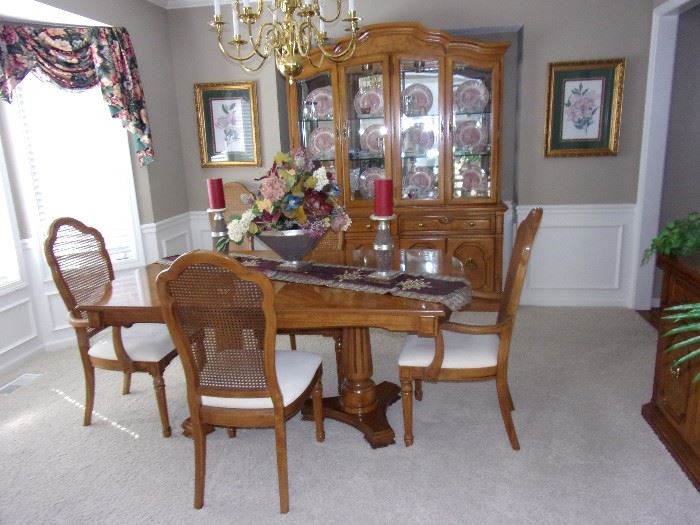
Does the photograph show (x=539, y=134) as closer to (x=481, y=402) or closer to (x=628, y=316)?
(x=628, y=316)

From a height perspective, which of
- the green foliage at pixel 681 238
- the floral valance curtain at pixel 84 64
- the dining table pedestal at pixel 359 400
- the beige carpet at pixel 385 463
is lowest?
the beige carpet at pixel 385 463

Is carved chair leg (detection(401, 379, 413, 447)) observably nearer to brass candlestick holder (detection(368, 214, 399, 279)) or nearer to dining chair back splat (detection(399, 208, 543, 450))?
dining chair back splat (detection(399, 208, 543, 450))

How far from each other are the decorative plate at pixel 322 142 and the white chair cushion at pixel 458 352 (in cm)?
203

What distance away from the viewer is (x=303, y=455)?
2271mm

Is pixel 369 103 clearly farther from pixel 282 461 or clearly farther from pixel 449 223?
pixel 282 461

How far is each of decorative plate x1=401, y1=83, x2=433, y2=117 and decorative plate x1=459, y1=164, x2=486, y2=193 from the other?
0.51m

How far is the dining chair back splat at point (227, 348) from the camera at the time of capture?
5.46ft

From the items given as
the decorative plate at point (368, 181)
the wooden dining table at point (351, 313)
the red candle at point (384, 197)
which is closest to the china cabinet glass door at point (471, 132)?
the decorative plate at point (368, 181)

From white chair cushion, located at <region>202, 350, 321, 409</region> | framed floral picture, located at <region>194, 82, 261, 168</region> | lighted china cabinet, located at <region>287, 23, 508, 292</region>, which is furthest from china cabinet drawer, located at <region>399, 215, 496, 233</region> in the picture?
white chair cushion, located at <region>202, 350, 321, 409</region>

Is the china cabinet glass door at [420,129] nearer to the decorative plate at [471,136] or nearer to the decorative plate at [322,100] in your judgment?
the decorative plate at [471,136]

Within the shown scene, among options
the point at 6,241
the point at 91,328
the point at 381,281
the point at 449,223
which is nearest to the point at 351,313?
the point at 381,281

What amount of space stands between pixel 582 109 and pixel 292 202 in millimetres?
2643

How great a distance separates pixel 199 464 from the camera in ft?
6.39

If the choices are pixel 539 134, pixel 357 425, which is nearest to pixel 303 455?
pixel 357 425
